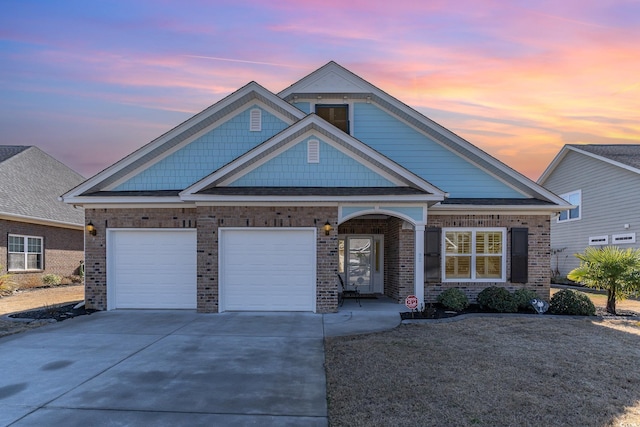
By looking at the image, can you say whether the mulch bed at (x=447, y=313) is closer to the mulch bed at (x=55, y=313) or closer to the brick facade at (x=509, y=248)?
the brick facade at (x=509, y=248)

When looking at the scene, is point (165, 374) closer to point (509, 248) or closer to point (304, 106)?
point (304, 106)

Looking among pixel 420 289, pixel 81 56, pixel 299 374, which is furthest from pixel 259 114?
pixel 299 374

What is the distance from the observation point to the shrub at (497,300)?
1224 cm

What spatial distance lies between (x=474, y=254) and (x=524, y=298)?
6.18ft

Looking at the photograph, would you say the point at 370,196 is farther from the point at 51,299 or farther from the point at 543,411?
the point at 51,299

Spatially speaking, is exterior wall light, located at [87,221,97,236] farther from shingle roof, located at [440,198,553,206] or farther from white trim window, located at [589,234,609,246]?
white trim window, located at [589,234,609,246]

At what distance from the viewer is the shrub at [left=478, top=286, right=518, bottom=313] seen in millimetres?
12242

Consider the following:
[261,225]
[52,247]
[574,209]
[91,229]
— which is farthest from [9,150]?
[574,209]

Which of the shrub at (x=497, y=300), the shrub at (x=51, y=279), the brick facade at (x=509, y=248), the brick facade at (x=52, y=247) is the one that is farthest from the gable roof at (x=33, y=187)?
the shrub at (x=497, y=300)

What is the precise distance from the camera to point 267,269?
1200cm

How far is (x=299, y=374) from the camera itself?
6676 mm

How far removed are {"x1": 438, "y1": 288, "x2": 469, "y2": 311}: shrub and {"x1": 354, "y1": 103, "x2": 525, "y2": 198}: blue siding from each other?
3.12m

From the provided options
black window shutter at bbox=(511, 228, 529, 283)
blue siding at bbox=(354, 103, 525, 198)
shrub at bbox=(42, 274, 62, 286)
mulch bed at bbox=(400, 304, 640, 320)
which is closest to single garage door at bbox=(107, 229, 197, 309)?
mulch bed at bbox=(400, 304, 640, 320)

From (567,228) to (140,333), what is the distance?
73.8 ft
